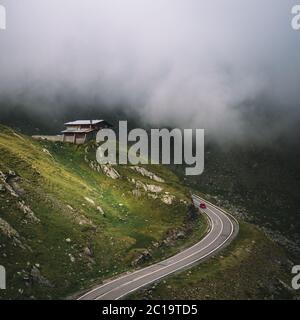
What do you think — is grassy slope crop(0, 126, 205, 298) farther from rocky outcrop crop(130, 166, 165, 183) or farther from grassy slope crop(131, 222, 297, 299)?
grassy slope crop(131, 222, 297, 299)

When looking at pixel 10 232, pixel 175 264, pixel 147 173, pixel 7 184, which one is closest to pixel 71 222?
pixel 7 184

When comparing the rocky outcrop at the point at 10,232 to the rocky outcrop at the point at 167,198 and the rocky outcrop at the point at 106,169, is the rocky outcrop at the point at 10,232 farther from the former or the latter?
the rocky outcrop at the point at 106,169

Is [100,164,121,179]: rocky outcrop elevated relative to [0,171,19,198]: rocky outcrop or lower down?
lower down

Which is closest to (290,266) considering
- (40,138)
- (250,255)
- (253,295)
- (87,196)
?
(250,255)

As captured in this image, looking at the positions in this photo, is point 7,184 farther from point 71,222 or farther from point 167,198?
point 167,198

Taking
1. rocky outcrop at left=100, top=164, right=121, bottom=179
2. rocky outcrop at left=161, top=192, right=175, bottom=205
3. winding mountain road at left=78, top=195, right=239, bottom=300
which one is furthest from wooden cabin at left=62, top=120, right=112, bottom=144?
winding mountain road at left=78, top=195, right=239, bottom=300

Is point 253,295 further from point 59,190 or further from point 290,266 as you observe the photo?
point 59,190
